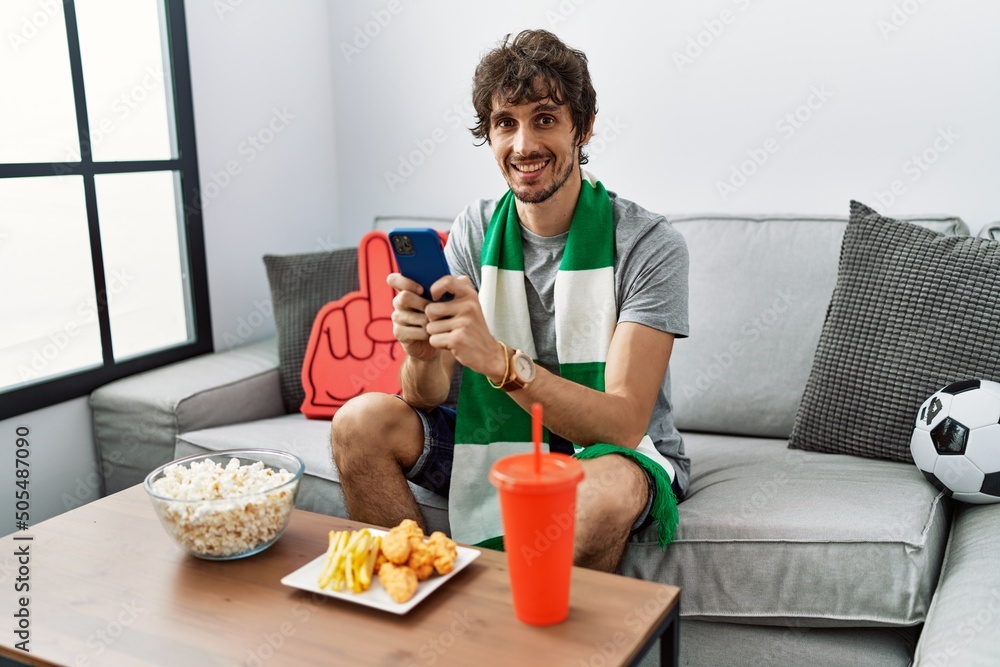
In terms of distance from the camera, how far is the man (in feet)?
5.07

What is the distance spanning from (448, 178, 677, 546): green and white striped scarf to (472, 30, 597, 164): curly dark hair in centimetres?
17

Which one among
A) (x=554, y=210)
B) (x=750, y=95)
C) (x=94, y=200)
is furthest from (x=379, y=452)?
(x=750, y=95)

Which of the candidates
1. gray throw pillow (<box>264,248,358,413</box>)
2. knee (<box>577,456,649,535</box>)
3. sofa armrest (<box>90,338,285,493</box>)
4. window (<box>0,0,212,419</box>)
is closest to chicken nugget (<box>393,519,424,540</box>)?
knee (<box>577,456,649,535</box>)

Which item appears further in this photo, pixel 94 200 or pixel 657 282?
pixel 94 200

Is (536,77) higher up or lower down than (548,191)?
higher up

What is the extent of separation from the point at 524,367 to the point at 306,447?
0.74 metres

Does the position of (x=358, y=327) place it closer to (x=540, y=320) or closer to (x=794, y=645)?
(x=540, y=320)

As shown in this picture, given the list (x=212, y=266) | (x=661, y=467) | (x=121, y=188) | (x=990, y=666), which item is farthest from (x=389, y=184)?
(x=990, y=666)

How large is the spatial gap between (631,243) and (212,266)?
1.38 meters

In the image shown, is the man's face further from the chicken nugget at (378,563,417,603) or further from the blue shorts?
the chicken nugget at (378,563,417,603)

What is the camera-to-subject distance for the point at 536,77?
159cm

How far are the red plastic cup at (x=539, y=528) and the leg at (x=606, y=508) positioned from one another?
314 mm

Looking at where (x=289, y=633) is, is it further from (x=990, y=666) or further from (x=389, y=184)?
(x=389, y=184)

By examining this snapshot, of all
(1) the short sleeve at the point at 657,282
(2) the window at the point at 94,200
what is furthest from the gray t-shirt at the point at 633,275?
(2) the window at the point at 94,200
